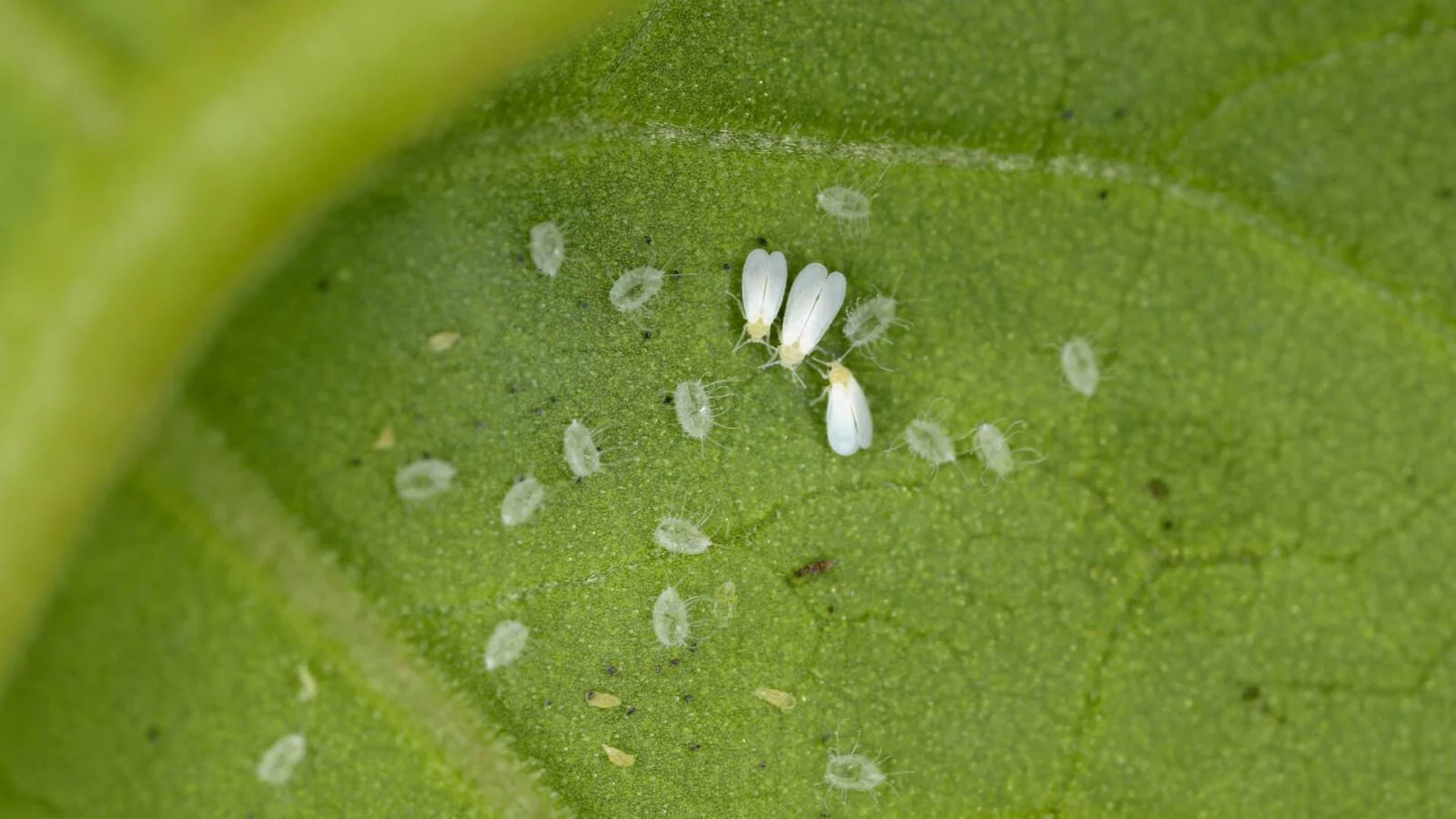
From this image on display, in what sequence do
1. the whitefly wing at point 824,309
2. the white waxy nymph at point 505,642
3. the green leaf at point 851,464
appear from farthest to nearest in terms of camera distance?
the whitefly wing at point 824,309 → the white waxy nymph at point 505,642 → the green leaf at point 851,464

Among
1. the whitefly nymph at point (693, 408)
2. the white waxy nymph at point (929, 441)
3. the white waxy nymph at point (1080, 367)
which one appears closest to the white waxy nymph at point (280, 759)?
the whitefly nymph at point (693, 408)

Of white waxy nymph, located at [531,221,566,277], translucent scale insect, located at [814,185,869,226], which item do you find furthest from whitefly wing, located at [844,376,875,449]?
white waxy nymph, located at [531,221,566,277]

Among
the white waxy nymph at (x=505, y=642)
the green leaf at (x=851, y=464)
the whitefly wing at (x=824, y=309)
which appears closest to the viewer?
the green leaf at (x=851, y=464)

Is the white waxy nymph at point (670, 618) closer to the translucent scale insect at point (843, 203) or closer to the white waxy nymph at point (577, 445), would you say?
the white waxy nymph at point (577, 445)

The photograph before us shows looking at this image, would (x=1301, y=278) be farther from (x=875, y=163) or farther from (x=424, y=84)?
(x=424, y=84)

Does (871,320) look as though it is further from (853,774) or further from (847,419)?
(853,774)

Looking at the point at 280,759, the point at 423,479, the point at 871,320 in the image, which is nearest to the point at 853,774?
the point at 871,320
